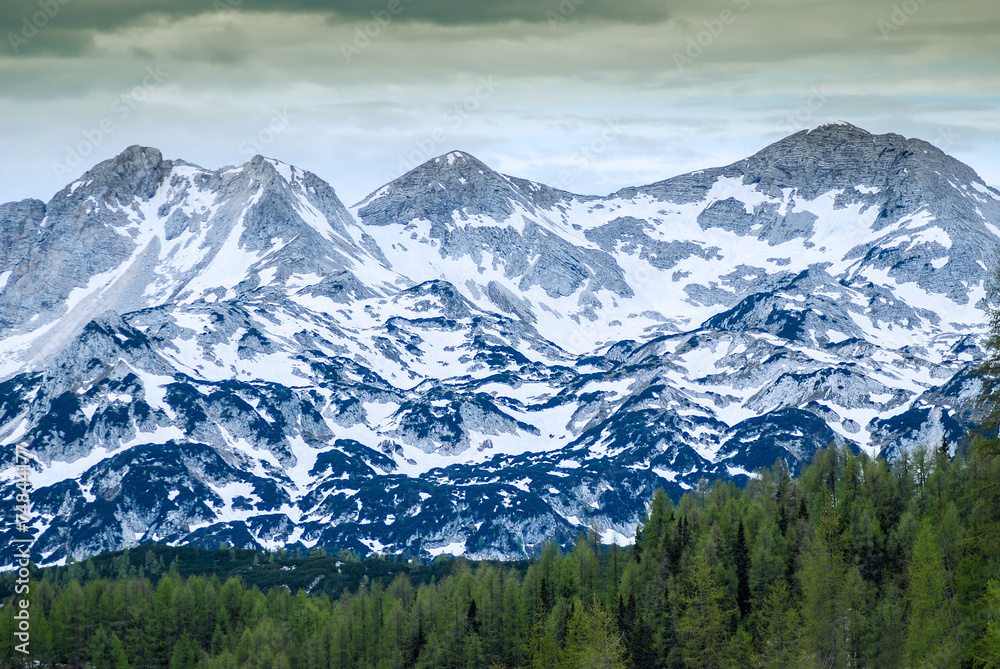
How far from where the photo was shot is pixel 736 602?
6073 inches

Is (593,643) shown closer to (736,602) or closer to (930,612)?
(736,602)

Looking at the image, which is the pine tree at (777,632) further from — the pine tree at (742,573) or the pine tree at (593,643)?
the pine tree at (593,643)

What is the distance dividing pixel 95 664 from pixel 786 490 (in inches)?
4204

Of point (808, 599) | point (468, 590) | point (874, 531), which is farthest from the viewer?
point (468, 590)

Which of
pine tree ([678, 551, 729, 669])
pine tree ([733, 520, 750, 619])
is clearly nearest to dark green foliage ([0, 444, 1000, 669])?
pine tree ([733, 520, 750, 619])

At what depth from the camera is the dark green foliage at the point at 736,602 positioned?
113 m

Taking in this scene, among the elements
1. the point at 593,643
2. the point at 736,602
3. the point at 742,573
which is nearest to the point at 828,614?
the point at 593,643

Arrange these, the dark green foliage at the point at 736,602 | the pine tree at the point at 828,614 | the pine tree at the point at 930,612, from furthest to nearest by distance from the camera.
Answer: the pine tree at the point at 828,614 < the dark green foliage at the point at 736,602 < the pine tree at the point at 930,612

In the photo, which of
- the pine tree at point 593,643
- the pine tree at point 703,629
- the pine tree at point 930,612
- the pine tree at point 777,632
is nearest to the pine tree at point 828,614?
the pine tree at point 777,632

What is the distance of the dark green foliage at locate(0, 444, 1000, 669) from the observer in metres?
113

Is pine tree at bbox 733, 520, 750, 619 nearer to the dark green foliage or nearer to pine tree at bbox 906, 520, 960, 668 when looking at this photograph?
the dark green foliage

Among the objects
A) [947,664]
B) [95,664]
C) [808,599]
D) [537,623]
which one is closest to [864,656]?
[808,599]

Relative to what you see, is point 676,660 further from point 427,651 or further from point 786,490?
point 786,490

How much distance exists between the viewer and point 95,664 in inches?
7682
